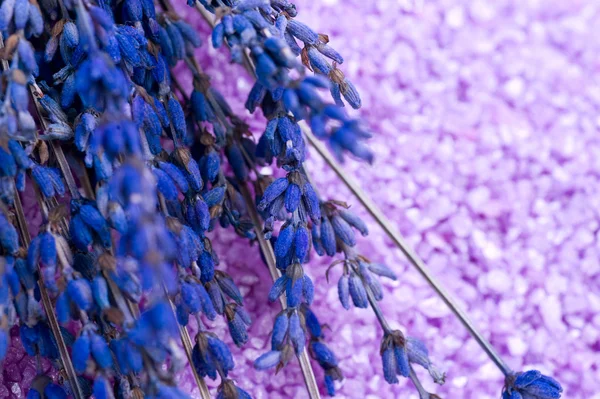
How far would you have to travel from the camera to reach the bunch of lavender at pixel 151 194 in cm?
45

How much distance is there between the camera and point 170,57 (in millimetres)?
641

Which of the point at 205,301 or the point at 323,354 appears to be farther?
the point at 323,354

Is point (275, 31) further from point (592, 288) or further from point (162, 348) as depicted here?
point (592, 288)

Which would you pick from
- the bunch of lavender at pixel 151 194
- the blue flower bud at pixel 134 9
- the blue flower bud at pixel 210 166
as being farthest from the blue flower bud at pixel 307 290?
the blue flower bud at pixel 134 9

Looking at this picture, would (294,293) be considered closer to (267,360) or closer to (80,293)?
(267,360)

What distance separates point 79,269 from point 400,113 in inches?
17.0

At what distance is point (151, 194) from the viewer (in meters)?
0.40

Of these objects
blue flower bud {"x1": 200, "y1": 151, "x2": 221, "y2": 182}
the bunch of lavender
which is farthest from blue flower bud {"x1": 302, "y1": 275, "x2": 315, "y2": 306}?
blue flower bud {"x1": 200, "y1": 151, "x2": 221, "y2": 182}

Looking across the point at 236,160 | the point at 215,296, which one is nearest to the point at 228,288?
the point at 215,296

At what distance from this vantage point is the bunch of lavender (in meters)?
0.45

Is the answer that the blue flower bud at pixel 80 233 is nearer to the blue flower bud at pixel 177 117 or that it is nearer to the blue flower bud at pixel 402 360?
the blue flower bud at pixel 177 117

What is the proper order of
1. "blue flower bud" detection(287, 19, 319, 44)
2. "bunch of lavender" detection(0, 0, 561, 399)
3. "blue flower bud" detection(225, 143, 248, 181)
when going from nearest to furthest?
"bunch of lavender" detection(0, 0, 561, 399) < "blue flower bud" detection(287, 19, 319, 44) < "blue flower bud" detection(225, 143, 248, 181)

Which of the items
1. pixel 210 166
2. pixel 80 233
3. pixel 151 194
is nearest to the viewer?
pixel 151 194

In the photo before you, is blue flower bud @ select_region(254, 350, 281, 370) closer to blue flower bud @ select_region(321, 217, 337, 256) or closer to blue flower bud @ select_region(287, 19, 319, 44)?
blue flower bud @ select_region(321, 217, 337, 256)
